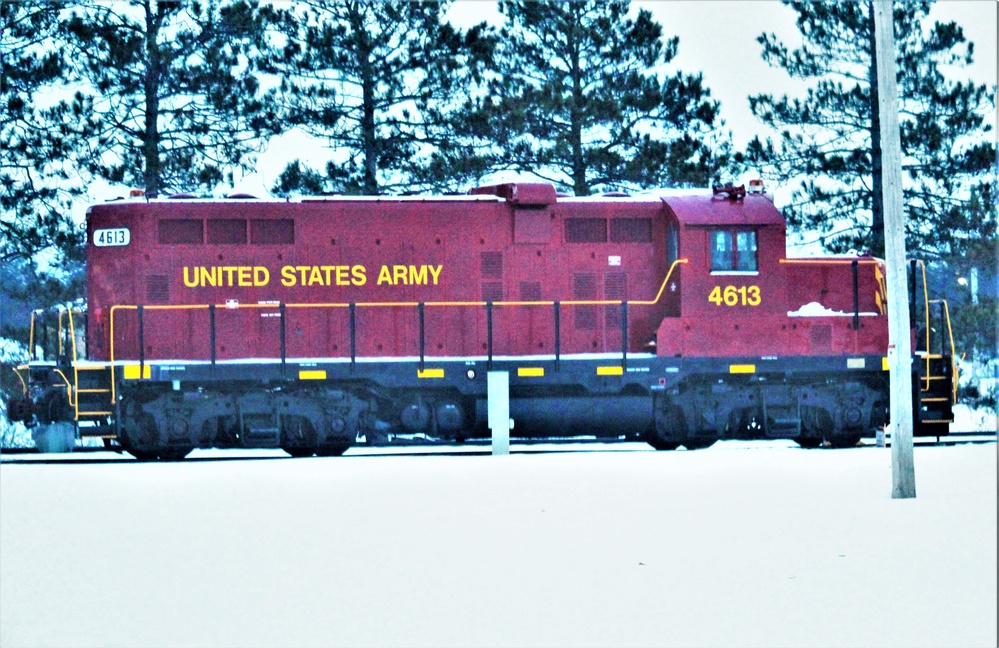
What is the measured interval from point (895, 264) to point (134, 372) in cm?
949

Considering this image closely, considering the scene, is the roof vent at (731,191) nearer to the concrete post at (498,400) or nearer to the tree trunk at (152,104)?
the concrete post at (498,400)

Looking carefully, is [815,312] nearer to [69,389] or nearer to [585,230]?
[585,230]

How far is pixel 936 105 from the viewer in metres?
25.6

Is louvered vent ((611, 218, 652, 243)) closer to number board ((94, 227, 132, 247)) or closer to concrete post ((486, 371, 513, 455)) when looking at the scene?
concrete post ((486, 371, 513, 455))

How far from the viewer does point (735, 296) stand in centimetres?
1834

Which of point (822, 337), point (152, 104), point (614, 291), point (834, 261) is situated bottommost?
point (822, 337)

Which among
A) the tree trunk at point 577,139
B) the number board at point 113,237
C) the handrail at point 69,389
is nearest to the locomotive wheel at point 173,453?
the handrail at point 69,389

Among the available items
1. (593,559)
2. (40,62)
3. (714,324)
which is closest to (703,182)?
(714,324)

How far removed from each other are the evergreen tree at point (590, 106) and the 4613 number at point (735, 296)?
6.41 meters

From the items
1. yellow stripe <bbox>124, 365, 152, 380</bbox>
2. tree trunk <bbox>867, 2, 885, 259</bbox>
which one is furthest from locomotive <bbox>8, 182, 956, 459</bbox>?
tree trunk <bbox>867, 2, 885, 259</bbox>

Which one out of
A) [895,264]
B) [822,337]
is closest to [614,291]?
[822,337]

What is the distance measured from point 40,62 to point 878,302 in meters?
14.5

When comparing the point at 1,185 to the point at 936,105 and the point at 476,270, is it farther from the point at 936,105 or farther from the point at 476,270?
the point at 936,105

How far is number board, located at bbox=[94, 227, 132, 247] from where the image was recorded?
1791 cm
